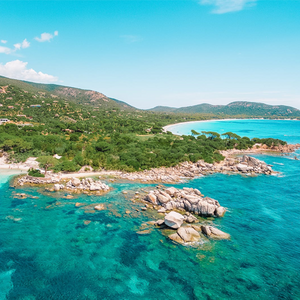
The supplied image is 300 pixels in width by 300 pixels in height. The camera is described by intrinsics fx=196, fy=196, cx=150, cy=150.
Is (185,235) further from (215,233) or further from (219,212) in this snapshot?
(219,212)

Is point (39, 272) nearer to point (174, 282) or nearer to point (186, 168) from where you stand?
point (174, 282)

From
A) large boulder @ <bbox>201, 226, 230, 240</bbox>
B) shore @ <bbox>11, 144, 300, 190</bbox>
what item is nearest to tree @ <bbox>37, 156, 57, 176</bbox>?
shore @ <bbox>11, 144, 300, 190</bbox>

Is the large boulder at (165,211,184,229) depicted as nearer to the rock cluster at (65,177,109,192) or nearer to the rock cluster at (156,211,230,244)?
the rock cluster at (156,211,230,244)

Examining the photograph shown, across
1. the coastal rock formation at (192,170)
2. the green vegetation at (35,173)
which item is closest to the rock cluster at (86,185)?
the green vegetation at (35,173)

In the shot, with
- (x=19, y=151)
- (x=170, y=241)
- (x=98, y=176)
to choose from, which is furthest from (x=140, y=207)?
(x=19, y=151)

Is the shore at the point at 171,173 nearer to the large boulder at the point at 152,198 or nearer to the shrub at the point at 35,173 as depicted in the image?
the shrub at the point at 35,173

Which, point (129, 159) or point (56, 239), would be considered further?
point (129, 159)
